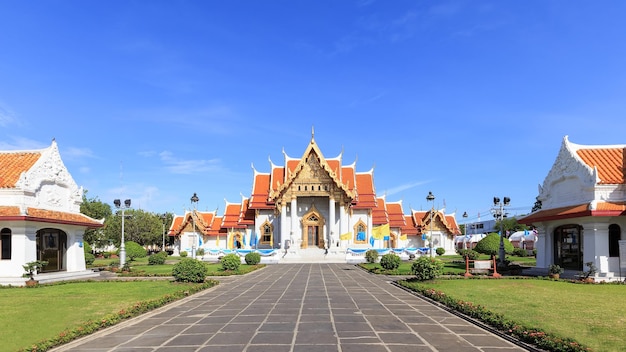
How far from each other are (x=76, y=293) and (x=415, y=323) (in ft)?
45.0

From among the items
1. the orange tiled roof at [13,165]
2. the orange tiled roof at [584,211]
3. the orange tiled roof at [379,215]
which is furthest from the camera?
the orange tiled roof at [379,215]

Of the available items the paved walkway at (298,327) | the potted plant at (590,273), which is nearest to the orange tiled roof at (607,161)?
the potted plant at (590,273)

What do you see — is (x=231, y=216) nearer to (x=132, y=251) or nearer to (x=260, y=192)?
(x=260, y=192)

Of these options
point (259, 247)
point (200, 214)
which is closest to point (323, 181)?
point (259, 247)

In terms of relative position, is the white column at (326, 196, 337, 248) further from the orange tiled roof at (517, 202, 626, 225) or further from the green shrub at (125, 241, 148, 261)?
the orange tiled roof at (517, 202, 626, 225)

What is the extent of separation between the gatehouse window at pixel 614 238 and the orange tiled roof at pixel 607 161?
2.29 meters

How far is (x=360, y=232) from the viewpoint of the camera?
4956 centimetres

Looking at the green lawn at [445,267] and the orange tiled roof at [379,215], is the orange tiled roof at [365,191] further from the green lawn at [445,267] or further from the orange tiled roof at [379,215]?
the green lawn at [445,267]

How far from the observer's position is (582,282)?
2120 centimetres

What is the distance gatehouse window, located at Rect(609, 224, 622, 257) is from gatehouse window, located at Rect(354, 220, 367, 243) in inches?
A: 1110

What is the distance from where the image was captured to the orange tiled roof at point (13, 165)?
989 inches

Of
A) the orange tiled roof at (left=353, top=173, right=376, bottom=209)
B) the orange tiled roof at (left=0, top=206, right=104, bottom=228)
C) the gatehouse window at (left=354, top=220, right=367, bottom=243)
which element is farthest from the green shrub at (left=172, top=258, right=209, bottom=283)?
the orange tiled roof at (left=353, top=173, right=376, bottom=209)

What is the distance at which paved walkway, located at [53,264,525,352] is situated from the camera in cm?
935

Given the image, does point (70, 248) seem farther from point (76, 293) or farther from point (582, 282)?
point (582, 282)
